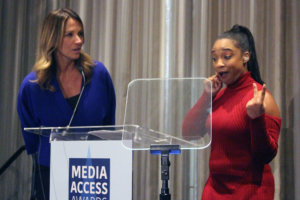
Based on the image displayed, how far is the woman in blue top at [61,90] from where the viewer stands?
2268 millimetres

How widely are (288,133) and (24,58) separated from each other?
247cm

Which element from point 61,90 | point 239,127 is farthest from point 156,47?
point 239,127

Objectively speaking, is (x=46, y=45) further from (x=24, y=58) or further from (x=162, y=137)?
(x=24, y=58)

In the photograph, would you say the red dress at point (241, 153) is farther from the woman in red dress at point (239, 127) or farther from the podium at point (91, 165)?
the podium at point (91, 165)

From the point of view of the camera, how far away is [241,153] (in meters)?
1.94

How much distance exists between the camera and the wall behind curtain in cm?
316

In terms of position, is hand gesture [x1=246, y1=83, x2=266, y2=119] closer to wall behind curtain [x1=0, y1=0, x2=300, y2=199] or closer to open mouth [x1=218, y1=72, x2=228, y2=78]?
open mouth [x1=218, y1=72, x2=228, y2=78]

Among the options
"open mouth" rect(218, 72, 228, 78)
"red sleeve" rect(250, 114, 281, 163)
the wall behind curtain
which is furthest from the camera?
the wall behind curtain

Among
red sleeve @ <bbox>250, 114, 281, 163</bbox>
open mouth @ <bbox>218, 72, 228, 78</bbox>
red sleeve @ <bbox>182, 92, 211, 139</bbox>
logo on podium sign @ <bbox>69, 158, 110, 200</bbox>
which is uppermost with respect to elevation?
open mouth @ <bbox>218, 72, 228, 78</bbox>

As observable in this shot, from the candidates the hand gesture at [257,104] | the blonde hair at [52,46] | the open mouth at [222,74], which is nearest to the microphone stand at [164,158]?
the hand gesture at [257,104]

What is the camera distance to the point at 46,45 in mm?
2527

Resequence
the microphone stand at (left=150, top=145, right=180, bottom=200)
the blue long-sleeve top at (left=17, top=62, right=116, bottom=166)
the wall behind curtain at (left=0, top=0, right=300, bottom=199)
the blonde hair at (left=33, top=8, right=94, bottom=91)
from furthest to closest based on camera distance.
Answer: the wall behind curtain at (left=0, top=0, right=300, bottom=199), the blonde hair at (left=33, top=8, right=94, bottom=91), the blue long-sleeve top at (left=17, top=62, right=116, bottom=166), the microphone stand at (left=150, top=145, right=180, bottom=200)

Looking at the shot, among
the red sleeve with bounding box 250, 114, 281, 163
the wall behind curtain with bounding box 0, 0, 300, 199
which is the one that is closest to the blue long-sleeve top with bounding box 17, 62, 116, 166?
the red sleeve with bounding box 250, 114, 281, 163

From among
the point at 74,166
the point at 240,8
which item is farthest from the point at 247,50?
the point at 240,8
